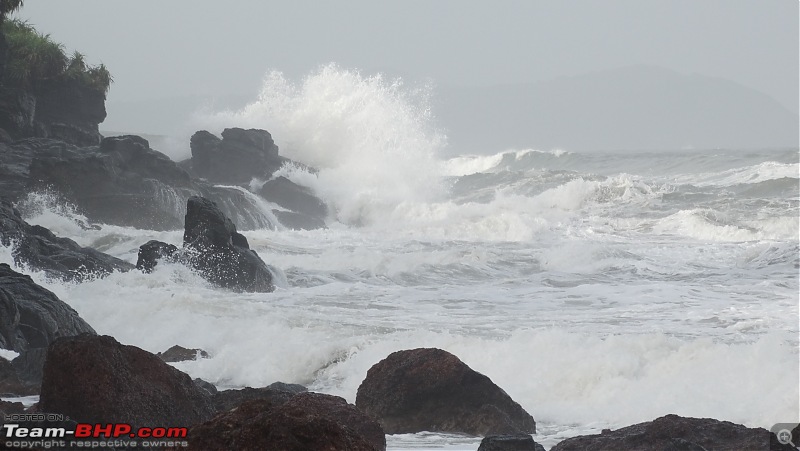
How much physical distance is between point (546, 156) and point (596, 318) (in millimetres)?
45806

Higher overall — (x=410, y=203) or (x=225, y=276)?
(x=410, y=203)

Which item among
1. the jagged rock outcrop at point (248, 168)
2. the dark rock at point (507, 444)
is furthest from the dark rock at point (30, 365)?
the jagged rock outcrop at point (248, 168)

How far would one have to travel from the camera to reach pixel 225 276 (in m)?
14.9

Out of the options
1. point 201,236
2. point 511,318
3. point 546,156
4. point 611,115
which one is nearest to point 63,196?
point 201,236

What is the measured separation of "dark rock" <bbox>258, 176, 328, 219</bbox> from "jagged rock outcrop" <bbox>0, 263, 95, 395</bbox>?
19.6 metres

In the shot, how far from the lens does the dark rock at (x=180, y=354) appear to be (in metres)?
9.26

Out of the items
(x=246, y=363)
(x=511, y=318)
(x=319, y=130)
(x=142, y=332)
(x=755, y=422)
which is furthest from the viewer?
(x=319, y=130)

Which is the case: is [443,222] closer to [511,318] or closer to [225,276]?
[225,276]

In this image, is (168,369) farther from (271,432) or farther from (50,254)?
(50,254)

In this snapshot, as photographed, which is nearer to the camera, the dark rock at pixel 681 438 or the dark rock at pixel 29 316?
the dark rock at pixel 681 438

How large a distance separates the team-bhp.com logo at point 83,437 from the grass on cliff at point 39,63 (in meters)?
22.3

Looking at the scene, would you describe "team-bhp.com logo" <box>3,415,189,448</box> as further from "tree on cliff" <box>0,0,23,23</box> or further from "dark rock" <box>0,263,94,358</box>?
"tree on cliff" <box>0,0,23,23</box>

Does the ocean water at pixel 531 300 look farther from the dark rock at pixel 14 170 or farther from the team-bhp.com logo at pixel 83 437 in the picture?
the team-bhp.com logo at pixel 83 437

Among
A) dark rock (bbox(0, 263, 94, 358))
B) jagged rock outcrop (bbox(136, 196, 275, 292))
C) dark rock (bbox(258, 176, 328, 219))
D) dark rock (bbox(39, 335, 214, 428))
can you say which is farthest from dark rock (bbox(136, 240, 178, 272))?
dark rock (bbox(258, 176, 328, 219))
